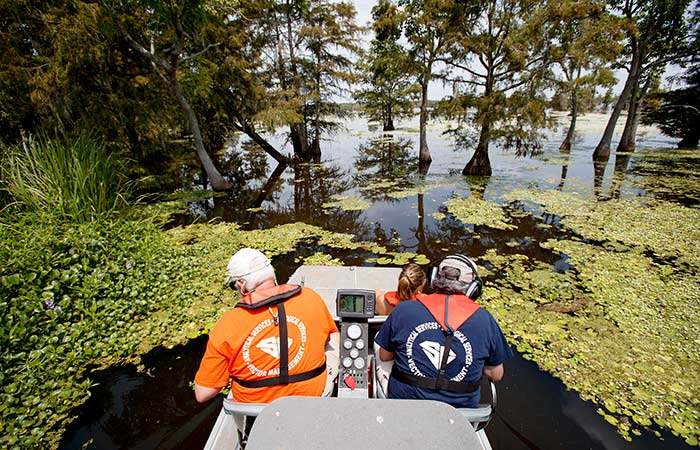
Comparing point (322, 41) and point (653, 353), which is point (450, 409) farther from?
point (322, 41)

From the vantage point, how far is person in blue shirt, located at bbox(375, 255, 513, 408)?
5.50 ft

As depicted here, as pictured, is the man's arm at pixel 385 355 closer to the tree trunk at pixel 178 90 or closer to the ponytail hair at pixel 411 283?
the ponytail hair at pixel 411 283

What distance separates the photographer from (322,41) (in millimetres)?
16094

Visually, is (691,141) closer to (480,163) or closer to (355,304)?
(480,163)

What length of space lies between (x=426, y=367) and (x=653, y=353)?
11.2 ft

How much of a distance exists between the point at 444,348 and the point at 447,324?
0.14 m

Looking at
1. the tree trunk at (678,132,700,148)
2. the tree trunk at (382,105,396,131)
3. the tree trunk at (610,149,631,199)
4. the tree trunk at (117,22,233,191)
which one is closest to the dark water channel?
the tree trunk at (610,149,631,199)

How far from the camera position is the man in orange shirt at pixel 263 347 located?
5.37 ft

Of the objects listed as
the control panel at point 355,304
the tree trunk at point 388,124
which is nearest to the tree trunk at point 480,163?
the control panel at point 355,304

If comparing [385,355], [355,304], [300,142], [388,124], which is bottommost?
[385,355]

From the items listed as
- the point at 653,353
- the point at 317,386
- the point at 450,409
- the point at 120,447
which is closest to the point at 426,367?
the point at 450,409

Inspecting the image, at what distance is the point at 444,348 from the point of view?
167 cm

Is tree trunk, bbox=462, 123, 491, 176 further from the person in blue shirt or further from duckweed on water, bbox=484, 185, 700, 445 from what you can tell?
the person in blue shirt

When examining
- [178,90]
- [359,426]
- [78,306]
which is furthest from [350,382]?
[178,90]
